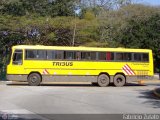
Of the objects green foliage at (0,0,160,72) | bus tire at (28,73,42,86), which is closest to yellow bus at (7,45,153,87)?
bus tire at (28,73,42,86)

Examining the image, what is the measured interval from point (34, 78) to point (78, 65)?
10.9 ft

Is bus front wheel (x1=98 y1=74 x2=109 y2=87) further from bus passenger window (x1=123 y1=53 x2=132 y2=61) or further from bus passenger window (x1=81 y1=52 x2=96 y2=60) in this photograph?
bus passenger window (x1=123 y1=53 x2=132 y2=61)

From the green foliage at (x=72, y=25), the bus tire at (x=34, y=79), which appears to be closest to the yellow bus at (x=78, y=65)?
the bus tire at (x=34, y=79)

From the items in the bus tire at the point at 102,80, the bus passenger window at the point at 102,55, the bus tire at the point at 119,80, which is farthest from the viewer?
the bus tire at the point at 119,80

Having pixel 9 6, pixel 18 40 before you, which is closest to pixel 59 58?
pixel 18 40

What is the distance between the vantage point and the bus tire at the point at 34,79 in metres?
31.8

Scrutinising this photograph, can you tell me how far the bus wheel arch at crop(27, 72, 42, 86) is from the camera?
1251 inches

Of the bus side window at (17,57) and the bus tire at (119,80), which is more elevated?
the bus side window at (17,57)

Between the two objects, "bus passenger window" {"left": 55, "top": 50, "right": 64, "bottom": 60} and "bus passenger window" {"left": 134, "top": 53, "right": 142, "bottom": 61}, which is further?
"bus passenger window" {"left": 134, "top": 53, "right": 142, "bottom": 61}

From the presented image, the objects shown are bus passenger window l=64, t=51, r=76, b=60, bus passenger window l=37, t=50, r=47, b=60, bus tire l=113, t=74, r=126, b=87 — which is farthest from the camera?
bus tire l=113, t=74, r=126, b=87

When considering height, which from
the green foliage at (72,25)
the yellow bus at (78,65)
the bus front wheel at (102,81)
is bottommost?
the bus front wheel at (102,81)

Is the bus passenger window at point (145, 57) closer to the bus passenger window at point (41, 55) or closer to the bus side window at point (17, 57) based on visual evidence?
the bus passenger window at point (41, 55)

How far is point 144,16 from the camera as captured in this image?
54.6 m

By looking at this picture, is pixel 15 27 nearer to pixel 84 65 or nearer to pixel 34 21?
pixel 34 21
